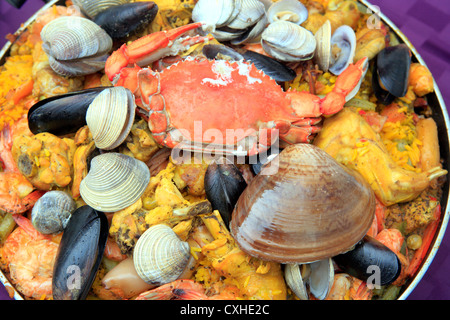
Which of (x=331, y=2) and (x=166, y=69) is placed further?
(x=331, y=2)

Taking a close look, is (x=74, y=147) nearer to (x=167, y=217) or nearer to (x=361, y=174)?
(x=167, y=217)

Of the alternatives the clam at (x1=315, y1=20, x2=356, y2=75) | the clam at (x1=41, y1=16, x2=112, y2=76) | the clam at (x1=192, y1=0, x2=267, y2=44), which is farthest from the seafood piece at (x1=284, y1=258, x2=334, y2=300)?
the clam at (x1=41, y1=16, x2=112, y2=76)

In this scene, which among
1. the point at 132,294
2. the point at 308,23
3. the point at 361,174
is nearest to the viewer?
the point at 132,294

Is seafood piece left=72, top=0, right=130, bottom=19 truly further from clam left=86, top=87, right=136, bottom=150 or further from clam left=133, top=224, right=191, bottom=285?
clam left=133, top=224, right=191, bottom=285

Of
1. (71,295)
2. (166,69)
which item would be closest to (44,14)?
(166,69)

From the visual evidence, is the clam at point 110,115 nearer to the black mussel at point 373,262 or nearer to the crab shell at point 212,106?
the crab shell at point 212,106

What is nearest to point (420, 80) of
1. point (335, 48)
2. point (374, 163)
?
point (335, 48)
